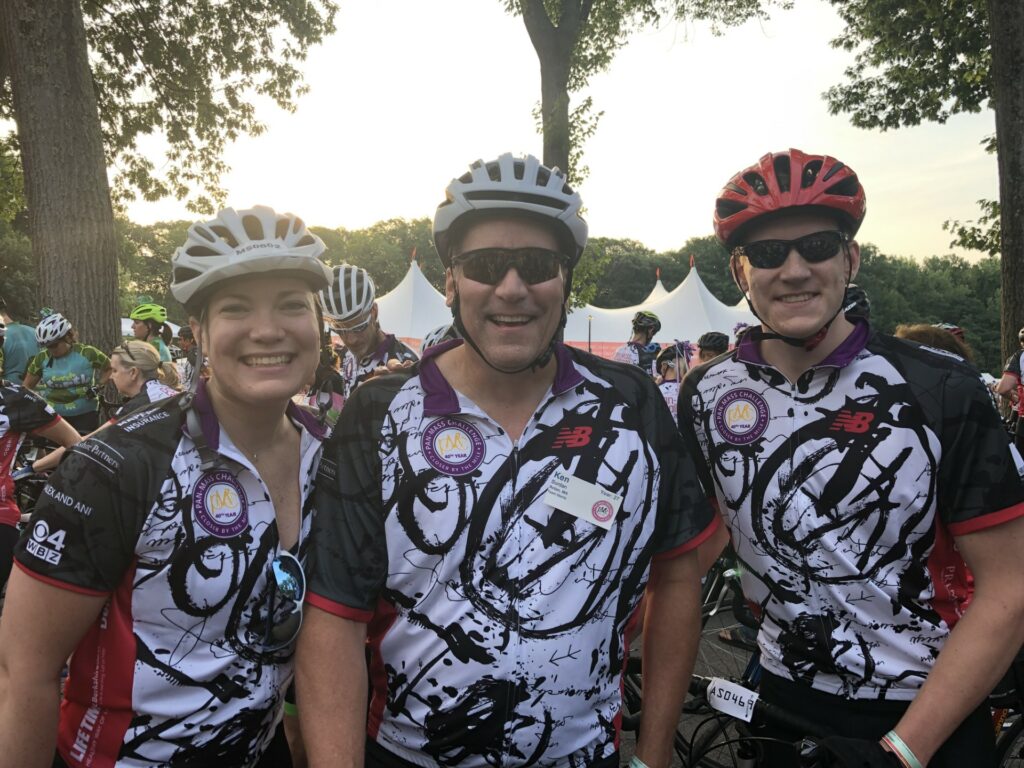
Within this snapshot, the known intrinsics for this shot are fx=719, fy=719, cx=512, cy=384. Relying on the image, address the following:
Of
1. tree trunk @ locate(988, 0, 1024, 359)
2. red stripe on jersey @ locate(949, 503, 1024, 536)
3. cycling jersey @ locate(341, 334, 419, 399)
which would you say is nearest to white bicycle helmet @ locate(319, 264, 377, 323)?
cycling jersey @ locate(341, 334, 419, 399)

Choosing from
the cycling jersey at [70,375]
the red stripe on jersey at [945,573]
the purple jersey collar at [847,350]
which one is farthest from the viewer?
the cycling jersey at [70,375]

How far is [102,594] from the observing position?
67.2 inches

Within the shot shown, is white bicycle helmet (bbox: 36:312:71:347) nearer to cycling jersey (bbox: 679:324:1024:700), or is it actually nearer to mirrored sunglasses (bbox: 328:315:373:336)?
mirrored sunglasses (bbox: 328:315:373:336)

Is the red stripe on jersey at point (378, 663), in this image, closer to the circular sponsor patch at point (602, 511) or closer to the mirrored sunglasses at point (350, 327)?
the circular sponsor patch at point (602, 511)

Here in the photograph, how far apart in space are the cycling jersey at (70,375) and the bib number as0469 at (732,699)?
308 inches

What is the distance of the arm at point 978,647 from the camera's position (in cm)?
185

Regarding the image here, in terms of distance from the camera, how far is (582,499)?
1.79 m

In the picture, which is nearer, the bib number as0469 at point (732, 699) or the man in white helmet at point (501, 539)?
the man in white helmet at point (501, 539)

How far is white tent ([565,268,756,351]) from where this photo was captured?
27203 millimetres

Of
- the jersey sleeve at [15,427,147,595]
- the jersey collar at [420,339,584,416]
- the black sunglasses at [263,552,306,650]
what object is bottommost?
the black sunglasses at [263,552,306,650]

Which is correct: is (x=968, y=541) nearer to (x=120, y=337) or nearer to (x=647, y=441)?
(x=647, y=441)

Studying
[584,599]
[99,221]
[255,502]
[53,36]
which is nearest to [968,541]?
[584,599]

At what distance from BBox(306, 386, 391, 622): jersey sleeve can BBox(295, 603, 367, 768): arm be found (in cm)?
5

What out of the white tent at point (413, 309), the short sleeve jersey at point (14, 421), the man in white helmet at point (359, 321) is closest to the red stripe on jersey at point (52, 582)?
the short sleeve jersey at point (14, 421)
